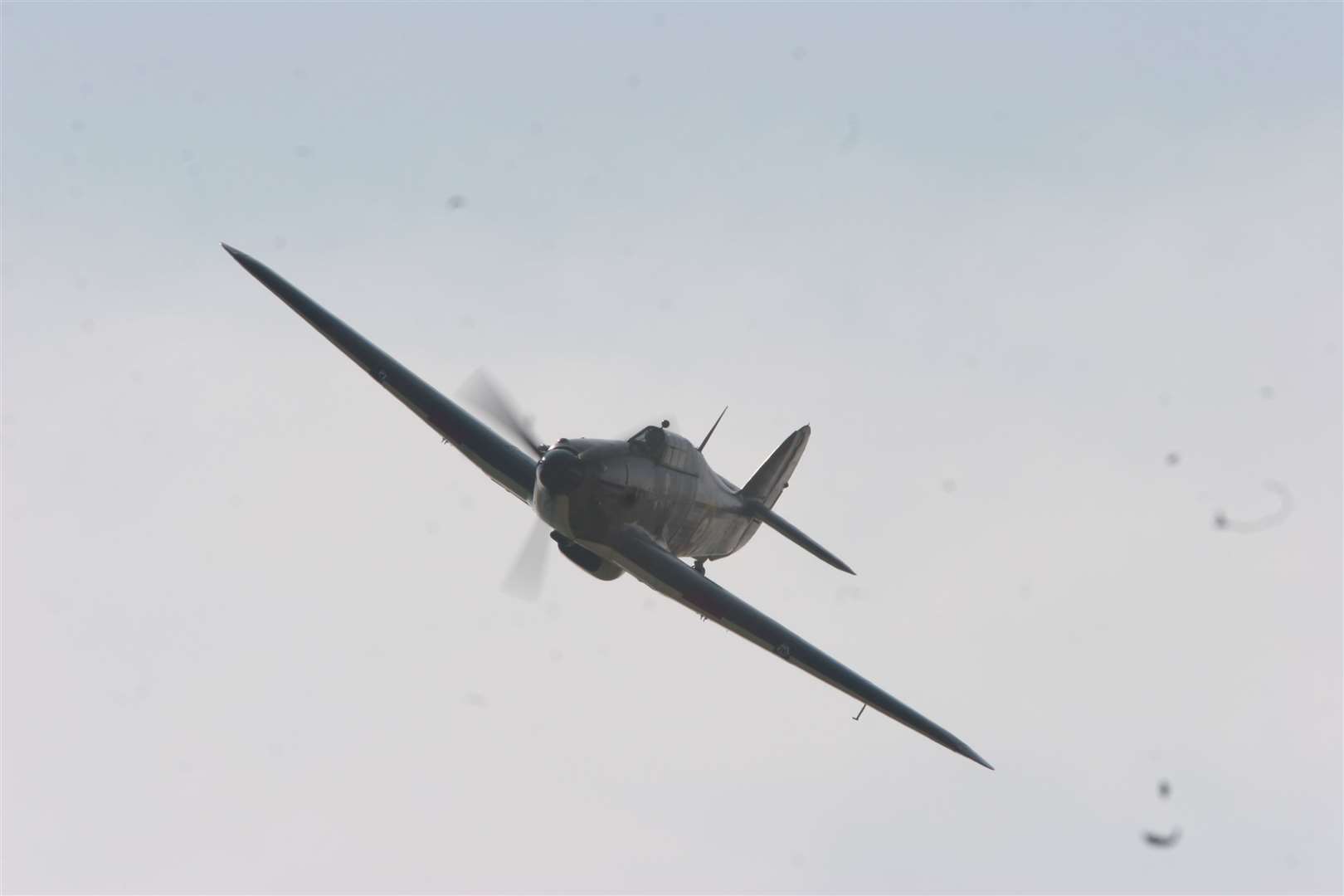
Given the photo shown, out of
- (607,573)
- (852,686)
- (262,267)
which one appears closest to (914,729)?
(852,686)

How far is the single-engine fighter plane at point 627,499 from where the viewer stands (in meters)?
31.0

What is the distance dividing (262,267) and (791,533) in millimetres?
13175

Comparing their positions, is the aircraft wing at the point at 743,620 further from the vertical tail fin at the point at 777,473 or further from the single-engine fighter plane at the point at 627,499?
the vertical tail fin at the point at 777,473

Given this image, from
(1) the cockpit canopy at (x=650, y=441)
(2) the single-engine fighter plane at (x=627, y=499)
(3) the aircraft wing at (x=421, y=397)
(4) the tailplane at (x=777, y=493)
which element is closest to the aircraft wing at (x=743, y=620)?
(2) the single-engine fighter plane at (x=627, y=499)

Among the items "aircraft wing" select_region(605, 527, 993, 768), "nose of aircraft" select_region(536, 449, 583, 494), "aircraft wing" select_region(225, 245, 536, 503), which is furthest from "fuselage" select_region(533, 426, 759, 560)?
"aircraft wing" select_region(225, 245, 536, 503)

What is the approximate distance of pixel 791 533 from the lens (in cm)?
3841

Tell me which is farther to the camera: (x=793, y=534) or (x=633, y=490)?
(x=793, y=534)

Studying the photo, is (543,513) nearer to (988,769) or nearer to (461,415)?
(461,415)

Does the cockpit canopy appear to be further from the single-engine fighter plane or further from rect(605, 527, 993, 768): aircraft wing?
rect(605, 527, 993, 768): aircraft wing

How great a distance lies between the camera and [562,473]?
1207 inches

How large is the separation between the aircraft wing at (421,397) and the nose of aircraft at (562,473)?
9.82 feet

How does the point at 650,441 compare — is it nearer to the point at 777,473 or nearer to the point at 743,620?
the point at 743,620

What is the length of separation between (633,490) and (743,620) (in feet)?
10.5

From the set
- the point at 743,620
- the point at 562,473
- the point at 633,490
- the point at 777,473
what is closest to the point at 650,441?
the point at 633,490
